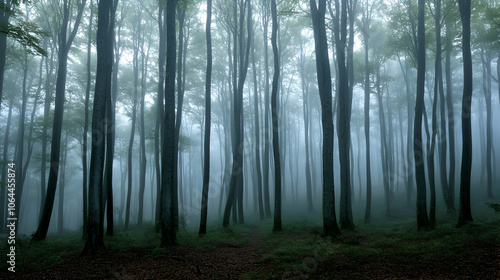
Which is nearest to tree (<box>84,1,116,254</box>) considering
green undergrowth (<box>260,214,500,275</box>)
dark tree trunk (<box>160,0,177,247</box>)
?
dark tree trunk (<box>160,0,177,247</box>)

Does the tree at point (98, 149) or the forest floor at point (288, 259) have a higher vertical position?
the tree at point (98, 149)

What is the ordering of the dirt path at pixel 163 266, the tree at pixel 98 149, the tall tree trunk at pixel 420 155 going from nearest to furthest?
1. the dirt path at pixel 163 266
2. the tree at pixel 98 149
3. the tall tree trunk at pixel 420 155

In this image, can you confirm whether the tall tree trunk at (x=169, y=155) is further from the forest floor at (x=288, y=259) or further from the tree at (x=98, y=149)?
the tree at (x=98, y=149)

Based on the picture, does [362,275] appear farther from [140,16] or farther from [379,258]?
[140,16]

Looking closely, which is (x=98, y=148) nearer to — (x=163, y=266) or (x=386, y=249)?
(x=163, y=266)

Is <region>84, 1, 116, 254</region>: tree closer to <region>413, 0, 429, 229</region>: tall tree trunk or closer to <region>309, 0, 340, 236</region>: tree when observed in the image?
<region>309, 0, 340, 236</region>: tree

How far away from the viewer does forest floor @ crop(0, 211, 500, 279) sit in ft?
17.3

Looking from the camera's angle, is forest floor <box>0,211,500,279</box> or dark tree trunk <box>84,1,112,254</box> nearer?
forest floor <box>0,211,500,279</box>

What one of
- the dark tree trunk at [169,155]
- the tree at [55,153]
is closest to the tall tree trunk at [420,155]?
the dark tree trunk at [169,155]

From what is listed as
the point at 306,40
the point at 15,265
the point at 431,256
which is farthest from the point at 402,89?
the point at 15,265

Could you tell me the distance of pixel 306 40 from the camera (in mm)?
21812

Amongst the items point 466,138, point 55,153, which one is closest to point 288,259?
point 466,138

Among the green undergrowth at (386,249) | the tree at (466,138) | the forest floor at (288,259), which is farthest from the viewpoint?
the tree at (466,138)

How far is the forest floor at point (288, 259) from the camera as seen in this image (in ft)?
17.3
